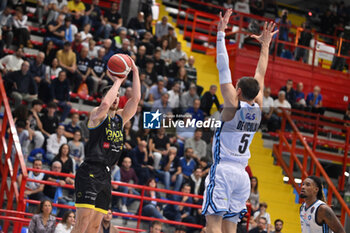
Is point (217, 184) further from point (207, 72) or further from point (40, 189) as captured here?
point (207, 72)

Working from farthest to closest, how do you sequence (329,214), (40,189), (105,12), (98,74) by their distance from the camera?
1. (105,12)
2. (98,74)
3. (40,189)
4. (329,214)

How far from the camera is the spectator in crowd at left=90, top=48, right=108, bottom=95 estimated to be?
1515 cm

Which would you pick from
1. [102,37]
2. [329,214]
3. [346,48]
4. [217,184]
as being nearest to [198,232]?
[329,214]

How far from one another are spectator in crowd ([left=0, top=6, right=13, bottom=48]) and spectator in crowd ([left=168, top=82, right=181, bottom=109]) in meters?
4.26

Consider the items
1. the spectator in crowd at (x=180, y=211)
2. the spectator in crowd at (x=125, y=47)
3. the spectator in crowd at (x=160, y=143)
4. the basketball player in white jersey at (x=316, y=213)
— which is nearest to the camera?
the basketball player in white jersey at (x=316, y=213)

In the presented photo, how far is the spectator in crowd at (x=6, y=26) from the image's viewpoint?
49.8ft

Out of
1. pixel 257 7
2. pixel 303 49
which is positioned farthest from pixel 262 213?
pixel 257 7

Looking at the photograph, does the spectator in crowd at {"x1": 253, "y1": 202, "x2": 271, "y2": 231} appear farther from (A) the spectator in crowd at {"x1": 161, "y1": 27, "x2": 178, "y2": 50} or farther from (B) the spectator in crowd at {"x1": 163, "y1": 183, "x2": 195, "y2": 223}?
(A) the spectator in crowd at {"x1": 161, "y1": 27, "x2": 178, "y2": 50}

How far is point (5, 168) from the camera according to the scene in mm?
10633

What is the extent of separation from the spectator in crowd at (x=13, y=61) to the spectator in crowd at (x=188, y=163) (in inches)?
176

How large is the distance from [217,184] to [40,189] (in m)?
5.98

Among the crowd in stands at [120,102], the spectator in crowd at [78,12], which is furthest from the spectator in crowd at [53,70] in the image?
the spectator in crowd at [78,12]

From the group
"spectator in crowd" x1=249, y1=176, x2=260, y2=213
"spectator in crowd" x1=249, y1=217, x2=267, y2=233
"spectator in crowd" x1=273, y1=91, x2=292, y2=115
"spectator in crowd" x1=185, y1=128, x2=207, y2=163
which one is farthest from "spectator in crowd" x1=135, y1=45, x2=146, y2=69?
"spectator in crowd" x1=249, y1=217, x2=267, y2=233

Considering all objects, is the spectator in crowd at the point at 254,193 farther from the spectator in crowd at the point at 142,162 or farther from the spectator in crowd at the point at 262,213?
the spectator in crowd at the point at 142,162
